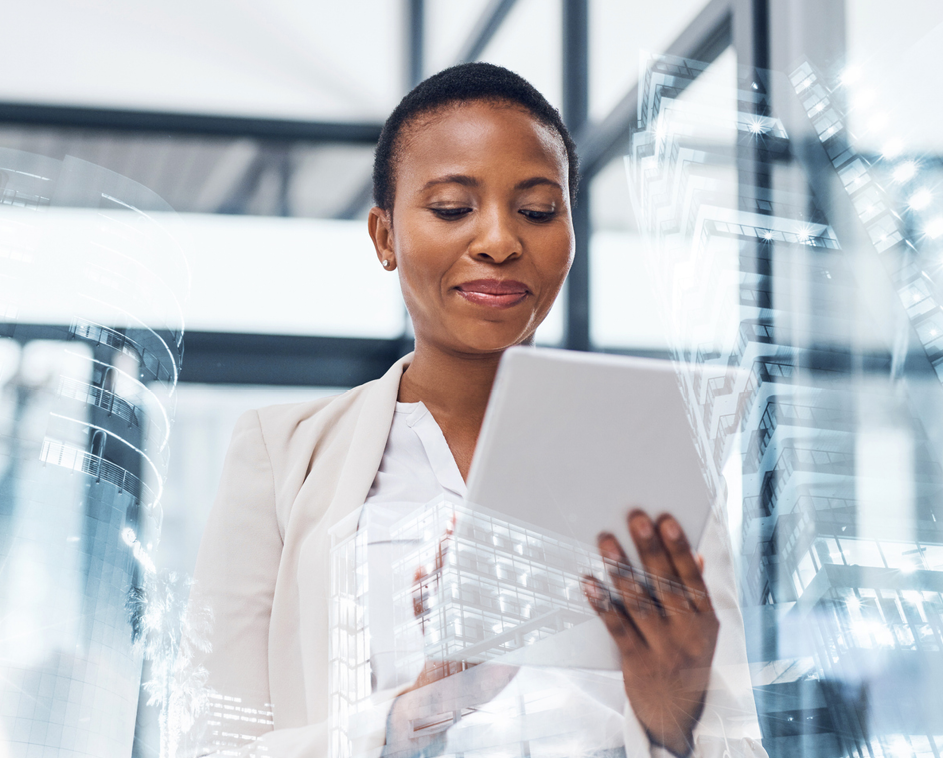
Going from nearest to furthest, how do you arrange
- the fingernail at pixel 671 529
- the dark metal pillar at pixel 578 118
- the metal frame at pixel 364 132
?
the fingernail at pixel 671 529 < the metal frame at pixel 364 132 < the dark metal pillar at pixel 578 118

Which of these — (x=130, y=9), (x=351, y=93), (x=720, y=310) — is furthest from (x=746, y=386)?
(x=130, y=9)

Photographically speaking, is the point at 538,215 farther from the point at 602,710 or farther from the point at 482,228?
the point at 602,710

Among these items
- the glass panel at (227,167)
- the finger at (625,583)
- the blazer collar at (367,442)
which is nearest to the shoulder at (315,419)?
the blazer collar at (367,442)

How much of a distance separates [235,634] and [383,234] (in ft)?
1.04

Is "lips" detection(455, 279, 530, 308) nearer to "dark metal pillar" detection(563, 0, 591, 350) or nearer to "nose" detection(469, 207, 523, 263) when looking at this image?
"nose" detection(469, 207, 523, 263)

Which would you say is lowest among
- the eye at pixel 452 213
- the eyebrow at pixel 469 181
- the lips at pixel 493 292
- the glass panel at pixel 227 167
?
the lips at pixel 493 292

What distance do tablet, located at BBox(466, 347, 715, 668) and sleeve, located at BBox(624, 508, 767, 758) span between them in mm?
94

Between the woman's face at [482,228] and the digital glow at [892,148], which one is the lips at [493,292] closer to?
the woman's face at [482,228]

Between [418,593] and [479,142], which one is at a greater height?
[479,142]

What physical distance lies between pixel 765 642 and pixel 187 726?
427mm

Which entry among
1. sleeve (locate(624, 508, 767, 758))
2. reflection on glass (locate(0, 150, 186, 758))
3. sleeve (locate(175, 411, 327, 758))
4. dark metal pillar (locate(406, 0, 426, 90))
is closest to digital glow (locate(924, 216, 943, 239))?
sleeve (locate(624, 508, 767, 758))

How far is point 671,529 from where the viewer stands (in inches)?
15.4

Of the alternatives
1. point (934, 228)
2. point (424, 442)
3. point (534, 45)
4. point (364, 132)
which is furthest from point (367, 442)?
point (534, 45)

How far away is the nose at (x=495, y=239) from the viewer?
50cm
